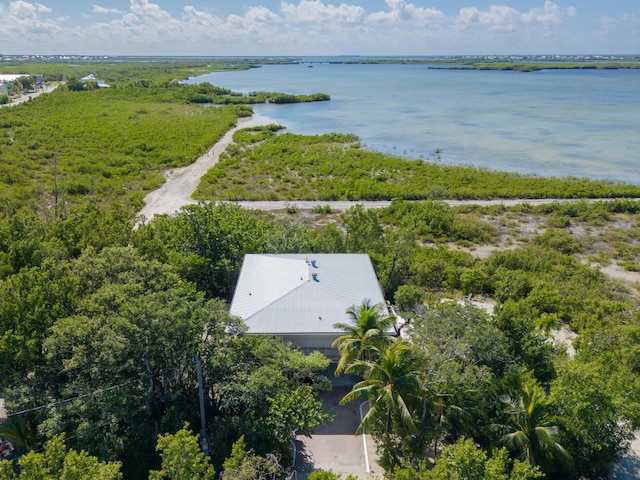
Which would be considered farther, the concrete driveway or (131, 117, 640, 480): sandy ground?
(131, 117, 640, 480): sandy ground

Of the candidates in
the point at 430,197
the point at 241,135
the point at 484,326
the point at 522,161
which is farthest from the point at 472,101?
the point at 484,326

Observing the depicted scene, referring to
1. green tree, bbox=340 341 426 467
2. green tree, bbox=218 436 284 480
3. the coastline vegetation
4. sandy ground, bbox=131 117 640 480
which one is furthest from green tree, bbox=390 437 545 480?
the coastline vegetation

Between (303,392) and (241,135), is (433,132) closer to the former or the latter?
(241,135)

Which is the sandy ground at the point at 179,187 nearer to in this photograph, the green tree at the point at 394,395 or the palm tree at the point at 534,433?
the green tree at the point at 394,395

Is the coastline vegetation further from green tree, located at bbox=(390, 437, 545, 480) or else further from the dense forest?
green tree, located at bbox=(390, 437, 545, 480)

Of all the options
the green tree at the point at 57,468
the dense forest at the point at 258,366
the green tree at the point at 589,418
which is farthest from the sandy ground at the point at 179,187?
the green tree at the point at 589,418

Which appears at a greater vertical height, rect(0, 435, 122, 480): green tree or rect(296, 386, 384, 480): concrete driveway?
rect(0, 435, 122, 480): green tree
